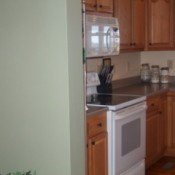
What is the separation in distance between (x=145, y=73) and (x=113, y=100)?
170cm

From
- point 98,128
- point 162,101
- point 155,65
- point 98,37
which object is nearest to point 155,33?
point 155,65

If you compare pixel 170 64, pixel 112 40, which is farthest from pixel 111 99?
pixel 170 64

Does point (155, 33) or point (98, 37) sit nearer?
point (98, 37)

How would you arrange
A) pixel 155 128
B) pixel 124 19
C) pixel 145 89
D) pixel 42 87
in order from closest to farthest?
pixel 42 87 < pixel 124 19 < pixel 155 128 < pixel 145 89

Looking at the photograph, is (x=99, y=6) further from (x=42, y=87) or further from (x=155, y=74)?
(x=155, y=74)

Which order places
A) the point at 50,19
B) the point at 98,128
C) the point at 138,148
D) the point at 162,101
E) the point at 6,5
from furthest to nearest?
the point at 162,101
the point at 138,148
the point at 98,128
the point at 6,5
the point at 50,19

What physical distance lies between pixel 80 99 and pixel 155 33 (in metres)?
2.71

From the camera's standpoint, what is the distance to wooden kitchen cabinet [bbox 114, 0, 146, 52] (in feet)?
13.0

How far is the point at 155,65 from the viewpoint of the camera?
16.7 ft

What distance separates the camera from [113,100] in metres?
3.44

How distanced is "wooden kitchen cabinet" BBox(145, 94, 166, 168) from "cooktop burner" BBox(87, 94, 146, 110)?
0.36m

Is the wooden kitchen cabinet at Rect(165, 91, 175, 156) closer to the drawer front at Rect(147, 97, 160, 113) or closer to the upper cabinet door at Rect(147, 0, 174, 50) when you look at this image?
the drawer front at Rect(147, 97, 160, 113)

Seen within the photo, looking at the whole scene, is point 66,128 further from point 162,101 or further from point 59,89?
point 162,101

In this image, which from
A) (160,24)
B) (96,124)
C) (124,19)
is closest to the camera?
(96,124)
